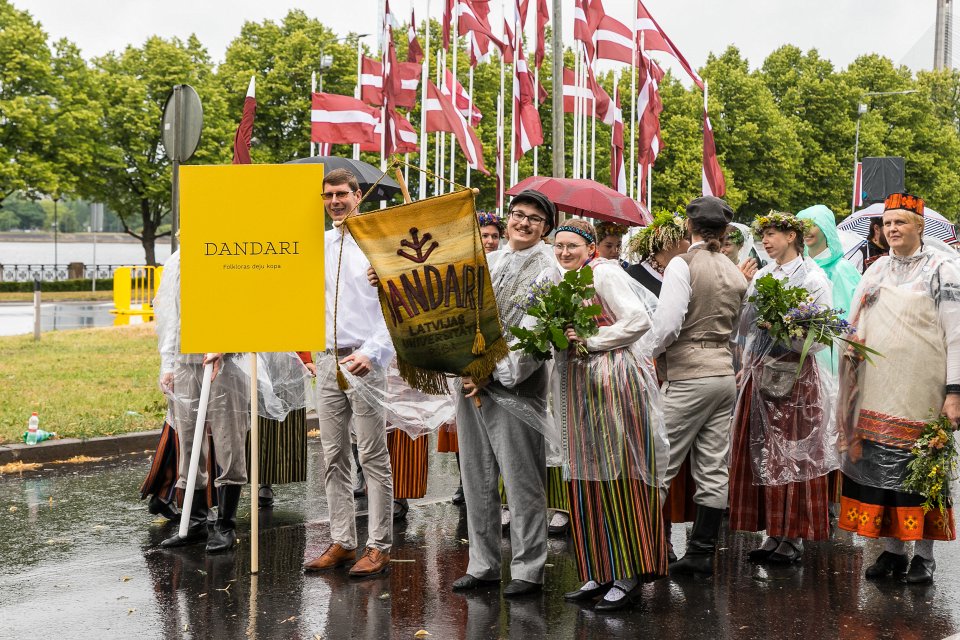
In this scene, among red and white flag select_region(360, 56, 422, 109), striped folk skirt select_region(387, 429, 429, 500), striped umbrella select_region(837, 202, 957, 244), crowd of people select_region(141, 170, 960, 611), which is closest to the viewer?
crowd of people select_region(141, 170, 960, 611)

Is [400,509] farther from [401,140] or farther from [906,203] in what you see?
[401,140]

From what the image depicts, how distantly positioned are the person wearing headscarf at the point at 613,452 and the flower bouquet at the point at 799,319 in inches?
43.4

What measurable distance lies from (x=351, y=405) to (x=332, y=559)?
2.73 feet

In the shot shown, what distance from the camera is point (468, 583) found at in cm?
538

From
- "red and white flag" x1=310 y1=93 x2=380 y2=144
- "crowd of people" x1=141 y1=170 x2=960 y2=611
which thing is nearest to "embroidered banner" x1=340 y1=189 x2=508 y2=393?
"crowd of people" x1=141 y1=170 x2=960 y2=611

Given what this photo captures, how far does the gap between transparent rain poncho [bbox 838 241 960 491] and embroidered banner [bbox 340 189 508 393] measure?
6.79 feet

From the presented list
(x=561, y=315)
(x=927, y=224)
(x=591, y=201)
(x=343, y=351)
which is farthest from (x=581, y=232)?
(x=927, y=224)

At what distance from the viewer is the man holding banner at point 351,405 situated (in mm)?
5727

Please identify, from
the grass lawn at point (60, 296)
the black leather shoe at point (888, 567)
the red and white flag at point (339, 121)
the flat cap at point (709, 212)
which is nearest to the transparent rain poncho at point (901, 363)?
the black leather shoe at point (888, 567)

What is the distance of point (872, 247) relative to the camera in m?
11.0

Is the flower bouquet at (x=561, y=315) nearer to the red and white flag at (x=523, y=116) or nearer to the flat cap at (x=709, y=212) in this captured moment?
the flat cap at (x=709, y=212)

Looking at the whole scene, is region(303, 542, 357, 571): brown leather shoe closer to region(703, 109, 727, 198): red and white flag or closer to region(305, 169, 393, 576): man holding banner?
region(305, 169, 393, 576): man holding banner

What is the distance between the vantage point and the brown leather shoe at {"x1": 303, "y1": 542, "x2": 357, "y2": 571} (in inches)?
226

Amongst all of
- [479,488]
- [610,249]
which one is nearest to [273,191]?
[479,488]
